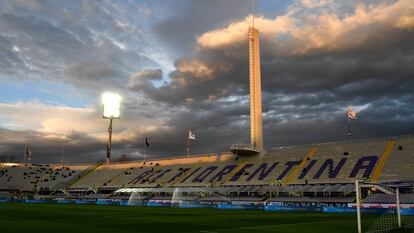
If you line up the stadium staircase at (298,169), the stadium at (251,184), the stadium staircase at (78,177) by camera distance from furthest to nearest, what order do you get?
the stadium staircase at (78,177) < the stadium staircase at (298,169) < the stadium at (251,184)

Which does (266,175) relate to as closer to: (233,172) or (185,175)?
(233,172)

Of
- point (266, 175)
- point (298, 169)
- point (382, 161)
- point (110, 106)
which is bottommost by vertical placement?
point (266, 175)

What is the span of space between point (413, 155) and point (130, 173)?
78330 millimetres

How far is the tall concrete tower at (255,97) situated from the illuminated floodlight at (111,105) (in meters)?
41.5

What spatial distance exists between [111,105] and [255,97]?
143ft

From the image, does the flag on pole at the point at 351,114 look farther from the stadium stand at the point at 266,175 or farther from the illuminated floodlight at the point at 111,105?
the illuminated floodlight at the point at 111,105

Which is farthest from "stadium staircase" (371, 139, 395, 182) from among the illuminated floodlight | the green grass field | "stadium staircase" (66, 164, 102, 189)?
"stadium staircase" (66, 164, 102, 189)

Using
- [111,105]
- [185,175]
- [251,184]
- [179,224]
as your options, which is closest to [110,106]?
[111,105]

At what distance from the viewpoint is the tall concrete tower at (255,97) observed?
9962 centimetres

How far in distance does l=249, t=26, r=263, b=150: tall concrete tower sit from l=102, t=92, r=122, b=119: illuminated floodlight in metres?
41.5

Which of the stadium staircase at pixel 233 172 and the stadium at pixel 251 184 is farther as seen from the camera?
the stadium staircase at pixel 233 172

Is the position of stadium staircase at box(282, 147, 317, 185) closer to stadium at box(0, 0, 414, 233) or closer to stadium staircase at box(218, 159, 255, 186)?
stadium at box(0, 0, 414, 233)

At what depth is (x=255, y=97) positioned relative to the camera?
99812 millimetres

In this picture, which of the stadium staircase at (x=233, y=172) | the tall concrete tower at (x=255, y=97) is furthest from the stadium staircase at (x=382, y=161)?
the stadium staircase at (x=233, y=172)
